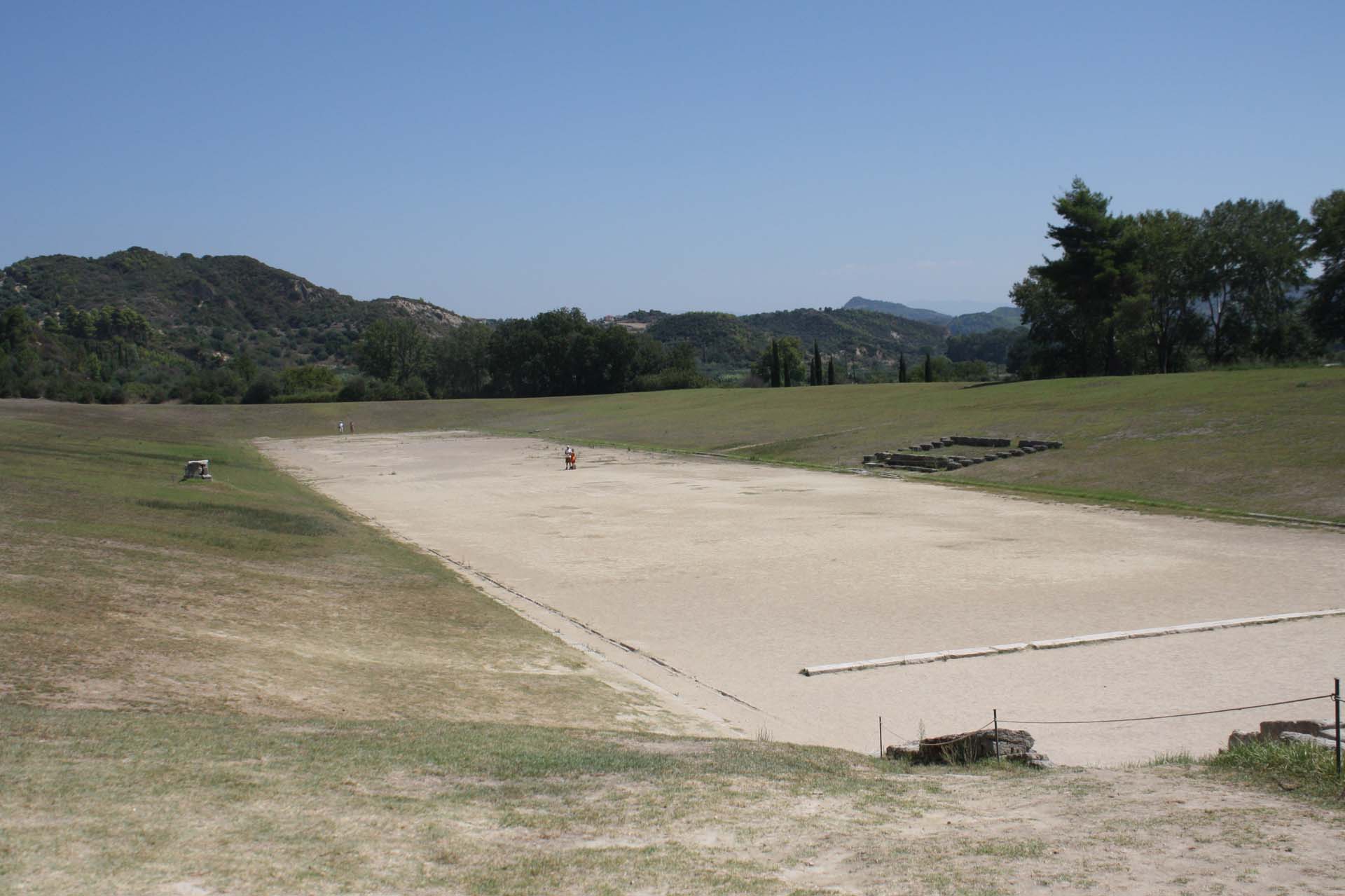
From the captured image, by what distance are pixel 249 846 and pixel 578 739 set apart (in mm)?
3900

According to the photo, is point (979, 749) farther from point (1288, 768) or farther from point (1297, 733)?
point (1297, 733)

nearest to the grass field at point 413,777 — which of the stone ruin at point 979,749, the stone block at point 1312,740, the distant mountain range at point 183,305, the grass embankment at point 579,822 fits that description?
the grass embankment at point 579,822

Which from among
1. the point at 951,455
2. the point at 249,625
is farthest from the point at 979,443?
the point at 249,625

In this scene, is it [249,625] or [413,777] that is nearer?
[413,777]

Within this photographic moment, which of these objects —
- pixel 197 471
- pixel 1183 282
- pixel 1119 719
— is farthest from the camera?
pixel 1183 282

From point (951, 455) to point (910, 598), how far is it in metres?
24.7

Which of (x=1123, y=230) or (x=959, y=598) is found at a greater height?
(x=1123, y=230)

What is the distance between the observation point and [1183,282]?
71.8 m

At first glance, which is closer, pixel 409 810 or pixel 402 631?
pixel 409 810

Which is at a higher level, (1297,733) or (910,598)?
(1297,733)

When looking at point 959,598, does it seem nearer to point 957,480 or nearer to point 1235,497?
point 1235,497

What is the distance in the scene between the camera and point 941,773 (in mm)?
8039

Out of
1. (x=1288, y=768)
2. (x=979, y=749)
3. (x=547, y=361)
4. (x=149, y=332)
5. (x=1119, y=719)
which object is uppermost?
(x=149, y=332)

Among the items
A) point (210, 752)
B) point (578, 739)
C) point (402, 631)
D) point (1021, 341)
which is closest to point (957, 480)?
point (402, 631)
